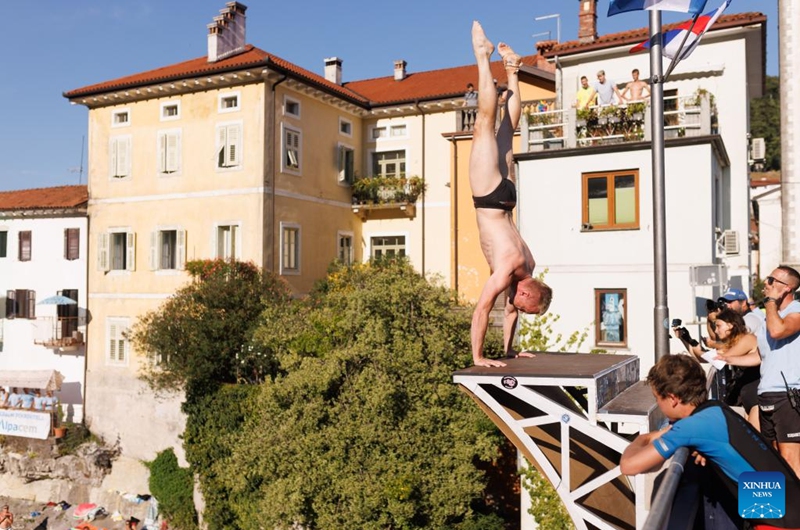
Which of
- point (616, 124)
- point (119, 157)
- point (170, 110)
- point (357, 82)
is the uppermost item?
point (357, 82)

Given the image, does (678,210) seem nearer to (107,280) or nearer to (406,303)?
(406,303)

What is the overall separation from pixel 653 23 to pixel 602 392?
562 centimetres

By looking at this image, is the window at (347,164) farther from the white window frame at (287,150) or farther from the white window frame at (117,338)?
the white window frame at (117,338)

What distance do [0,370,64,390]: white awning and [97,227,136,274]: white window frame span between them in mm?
5541

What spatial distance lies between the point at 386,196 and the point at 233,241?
7.90 m

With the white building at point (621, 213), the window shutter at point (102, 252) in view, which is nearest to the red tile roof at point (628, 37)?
the white building at point (621, 213)

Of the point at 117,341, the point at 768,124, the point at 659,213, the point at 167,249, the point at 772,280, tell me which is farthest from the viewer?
the point at 768,124

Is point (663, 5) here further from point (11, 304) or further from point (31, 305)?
point (11, 304)

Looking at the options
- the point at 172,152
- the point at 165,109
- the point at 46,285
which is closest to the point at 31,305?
the point at 46,285

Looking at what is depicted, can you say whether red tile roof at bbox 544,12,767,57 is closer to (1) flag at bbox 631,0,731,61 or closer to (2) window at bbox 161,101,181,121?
(1) flag at bbox 631,0,731,61

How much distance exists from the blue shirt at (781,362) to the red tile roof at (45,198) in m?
31.4

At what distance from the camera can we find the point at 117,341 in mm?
30938

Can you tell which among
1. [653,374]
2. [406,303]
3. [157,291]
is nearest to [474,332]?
[653,374]

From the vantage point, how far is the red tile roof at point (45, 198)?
3309 centimetres
